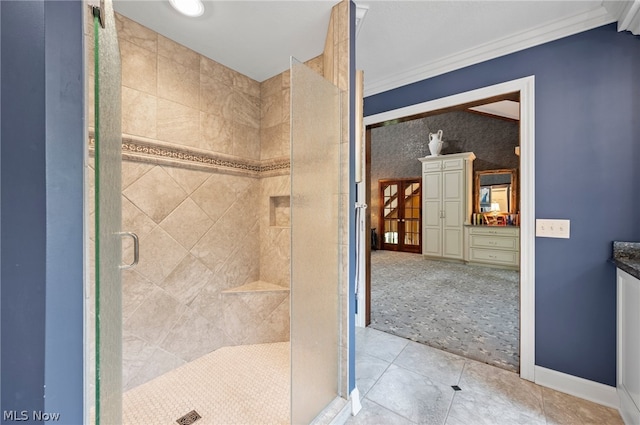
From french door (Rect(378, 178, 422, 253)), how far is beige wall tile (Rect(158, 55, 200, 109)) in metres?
6.33

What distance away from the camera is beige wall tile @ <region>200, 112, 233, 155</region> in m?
2.13

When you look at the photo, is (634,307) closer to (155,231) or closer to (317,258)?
(317,258)

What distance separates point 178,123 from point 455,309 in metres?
Answer: 3.44

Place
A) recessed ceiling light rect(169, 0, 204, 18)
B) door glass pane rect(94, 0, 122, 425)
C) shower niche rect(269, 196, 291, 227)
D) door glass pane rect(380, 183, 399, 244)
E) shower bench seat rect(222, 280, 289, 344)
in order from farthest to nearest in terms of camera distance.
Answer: door glass pane rect(380, 183, 399, 244) → shower niche rect(269, 196, 291, 227) → shower bench seat rect(222, 280, 289, 344) → recessed ceiling light rect(169, 0, 204, 18) → door glass pane rect(94, 0, 122, 425)

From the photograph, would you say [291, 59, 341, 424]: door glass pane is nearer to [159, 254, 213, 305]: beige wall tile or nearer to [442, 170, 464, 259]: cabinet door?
[159, 254, 213, 305]: beige wall tile

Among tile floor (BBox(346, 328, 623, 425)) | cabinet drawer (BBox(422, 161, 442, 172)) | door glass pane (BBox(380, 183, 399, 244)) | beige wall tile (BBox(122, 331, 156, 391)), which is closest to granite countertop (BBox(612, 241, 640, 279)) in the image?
tile floor (BBox(346, 328, 623, 425))

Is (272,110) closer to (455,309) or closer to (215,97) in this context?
(215,97)

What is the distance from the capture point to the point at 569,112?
1646 mm

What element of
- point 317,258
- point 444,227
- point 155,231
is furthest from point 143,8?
point 444,227

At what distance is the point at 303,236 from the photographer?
A: 1.21m

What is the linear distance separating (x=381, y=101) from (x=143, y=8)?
6.37 ft

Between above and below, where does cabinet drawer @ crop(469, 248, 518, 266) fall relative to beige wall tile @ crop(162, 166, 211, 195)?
below

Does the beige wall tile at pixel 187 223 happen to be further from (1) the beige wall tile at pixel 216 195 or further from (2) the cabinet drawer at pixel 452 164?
(2) the cabinet drawer at pixel 452 164

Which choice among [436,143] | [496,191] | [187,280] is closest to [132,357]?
[187,280]
